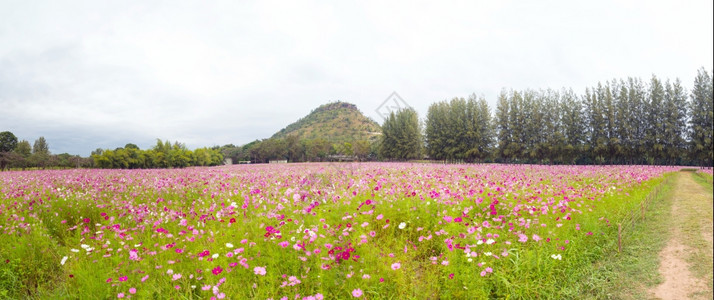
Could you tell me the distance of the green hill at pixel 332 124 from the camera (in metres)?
114

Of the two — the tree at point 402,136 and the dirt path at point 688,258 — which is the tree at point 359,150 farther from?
the dirt path at point 688,258

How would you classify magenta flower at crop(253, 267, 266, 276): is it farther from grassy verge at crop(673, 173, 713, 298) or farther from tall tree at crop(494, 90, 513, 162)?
tall tree at crop(494, 90, 513, 162)

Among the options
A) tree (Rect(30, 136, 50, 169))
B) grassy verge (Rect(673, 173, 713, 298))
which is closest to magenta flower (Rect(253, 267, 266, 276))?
grassy verge (Rect(673, 173, 713, 298))

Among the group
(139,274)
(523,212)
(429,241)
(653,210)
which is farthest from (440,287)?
(653,210)

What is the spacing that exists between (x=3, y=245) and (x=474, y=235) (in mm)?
7891

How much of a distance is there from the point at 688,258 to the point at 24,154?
67.8 feet

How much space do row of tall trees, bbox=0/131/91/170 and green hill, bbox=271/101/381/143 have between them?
92.3 meters

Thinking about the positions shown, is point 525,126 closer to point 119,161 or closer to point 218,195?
point 218,195

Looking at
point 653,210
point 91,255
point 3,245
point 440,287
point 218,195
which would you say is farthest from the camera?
point 653,210

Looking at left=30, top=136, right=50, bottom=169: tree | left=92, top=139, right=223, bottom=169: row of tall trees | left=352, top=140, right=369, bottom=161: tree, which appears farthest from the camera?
left=352, top=140, right=369, bottom=161: tree

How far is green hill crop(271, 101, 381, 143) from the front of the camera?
4488 inches

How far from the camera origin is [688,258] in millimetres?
5543

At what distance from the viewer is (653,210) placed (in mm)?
9523

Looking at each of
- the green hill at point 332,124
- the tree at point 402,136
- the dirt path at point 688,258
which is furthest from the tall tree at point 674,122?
the green hill at point 332,124
